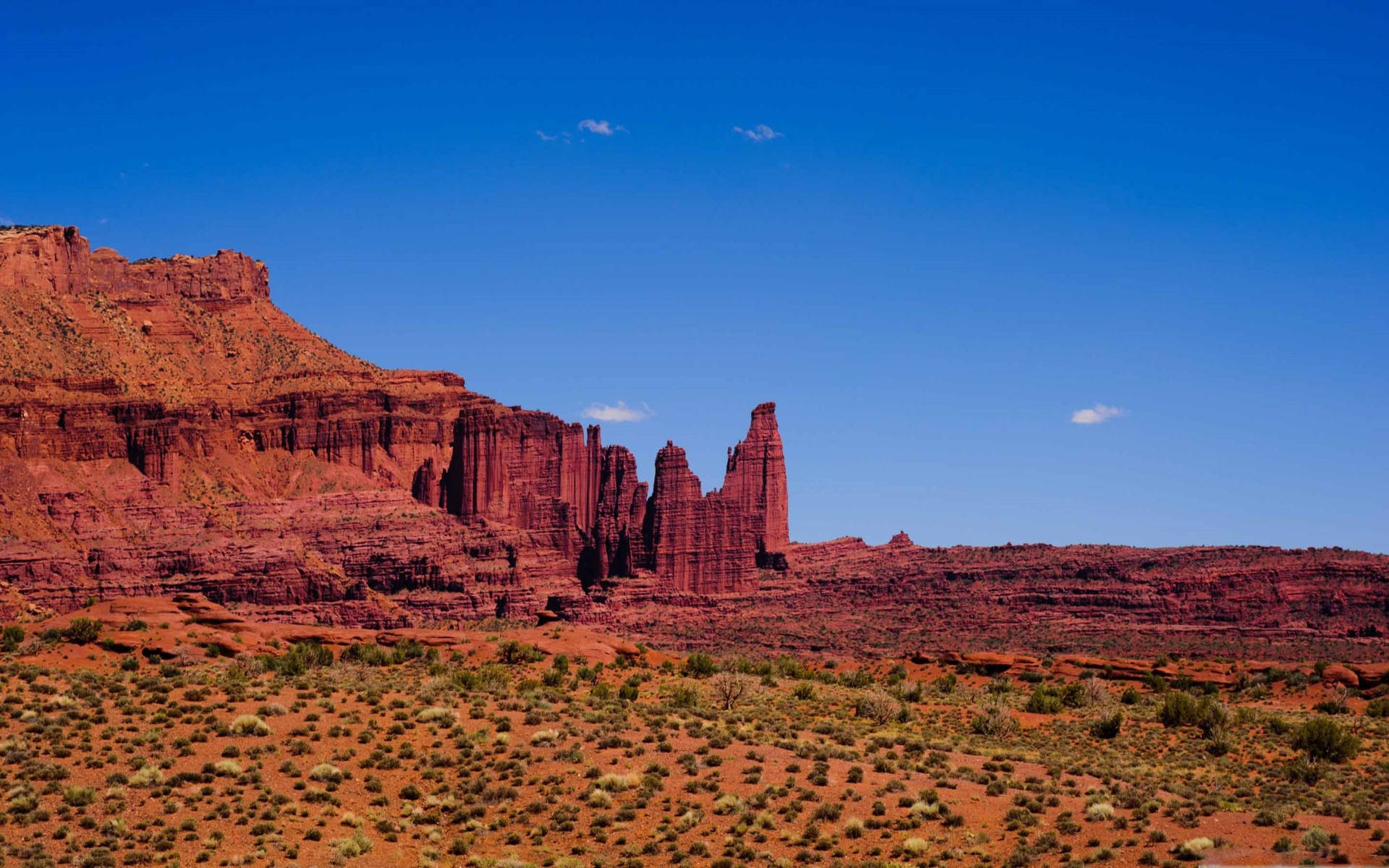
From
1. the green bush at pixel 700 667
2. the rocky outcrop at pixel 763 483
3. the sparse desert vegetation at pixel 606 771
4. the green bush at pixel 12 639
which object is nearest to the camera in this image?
the sparse desert vegetation at pixel 606 771

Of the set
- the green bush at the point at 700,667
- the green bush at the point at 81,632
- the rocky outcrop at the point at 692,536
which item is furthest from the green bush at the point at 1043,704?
the rocky outcrop at the point at 692,536

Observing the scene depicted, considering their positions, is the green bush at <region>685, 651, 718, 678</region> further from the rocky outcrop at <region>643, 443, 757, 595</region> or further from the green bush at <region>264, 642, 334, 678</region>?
the rocky outcrop at <region>643, 443, 757, 595</region>

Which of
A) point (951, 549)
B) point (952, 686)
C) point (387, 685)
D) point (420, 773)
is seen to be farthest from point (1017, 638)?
point (420, 773)

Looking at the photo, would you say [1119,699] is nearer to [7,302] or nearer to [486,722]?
[486,722]

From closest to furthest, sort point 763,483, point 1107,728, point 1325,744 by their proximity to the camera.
A: point 1325,744, point 1107,728, point 763,483

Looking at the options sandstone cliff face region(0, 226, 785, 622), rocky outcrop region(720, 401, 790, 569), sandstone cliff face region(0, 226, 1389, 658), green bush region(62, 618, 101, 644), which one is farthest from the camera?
rocky outcrop region(720, 401, 790, 569)

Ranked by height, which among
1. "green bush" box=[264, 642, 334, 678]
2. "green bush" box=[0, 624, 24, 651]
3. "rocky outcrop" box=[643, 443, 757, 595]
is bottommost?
"green bush" box=[264, 642, 334, 678]

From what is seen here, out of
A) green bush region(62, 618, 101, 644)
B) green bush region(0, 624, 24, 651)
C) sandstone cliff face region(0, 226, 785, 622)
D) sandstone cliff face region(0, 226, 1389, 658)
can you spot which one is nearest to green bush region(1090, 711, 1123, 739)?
green bush region(62, 618, 101, 644)

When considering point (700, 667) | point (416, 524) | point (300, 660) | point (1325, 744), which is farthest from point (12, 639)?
point (416, 524)

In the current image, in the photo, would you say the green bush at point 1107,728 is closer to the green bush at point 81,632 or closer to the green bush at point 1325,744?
the green bush at point 1325,744

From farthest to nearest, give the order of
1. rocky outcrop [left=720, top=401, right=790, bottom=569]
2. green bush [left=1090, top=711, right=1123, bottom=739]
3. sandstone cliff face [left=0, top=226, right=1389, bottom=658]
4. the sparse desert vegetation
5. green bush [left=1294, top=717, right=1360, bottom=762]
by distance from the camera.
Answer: rocky outcrop [left=720, top=401, right=790, bottom=569] → sandstone cliff face [left=0, top=226, right=1389, bottom=658] → green bush [left=1090, top=711, right=1123, bottom=739] → green bush [left=1294, top=717, right=1360, bottom=762] → the sparse desert vegetation

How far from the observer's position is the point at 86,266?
168750 millimetres

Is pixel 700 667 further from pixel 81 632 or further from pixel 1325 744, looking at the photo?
pixel 1325 744

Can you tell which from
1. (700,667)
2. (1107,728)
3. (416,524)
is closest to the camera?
(1107,728)
